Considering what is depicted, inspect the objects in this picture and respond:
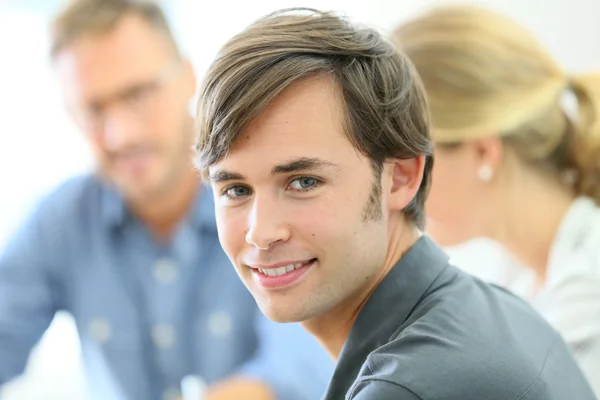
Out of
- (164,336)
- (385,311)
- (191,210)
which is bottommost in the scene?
(164,336)

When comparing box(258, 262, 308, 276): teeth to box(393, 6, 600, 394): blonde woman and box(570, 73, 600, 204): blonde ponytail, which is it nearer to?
box(393, 6, 600, 394): blonde woman

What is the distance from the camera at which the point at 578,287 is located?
1.42 meters

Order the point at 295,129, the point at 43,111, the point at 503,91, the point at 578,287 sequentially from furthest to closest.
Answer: the point at 43,111 < the point at 503,91 < the point at 578,287 < the point at 295,129

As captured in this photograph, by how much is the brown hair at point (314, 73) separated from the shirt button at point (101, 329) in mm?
927

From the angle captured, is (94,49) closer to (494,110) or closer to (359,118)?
(494,110)

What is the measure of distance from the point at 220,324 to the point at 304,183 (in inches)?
36.9

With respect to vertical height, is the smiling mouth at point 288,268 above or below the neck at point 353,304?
above


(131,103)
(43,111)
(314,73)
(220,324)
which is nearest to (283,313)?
(314,73)

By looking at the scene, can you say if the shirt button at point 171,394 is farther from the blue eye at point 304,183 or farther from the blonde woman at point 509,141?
the blue eye at point 304,183

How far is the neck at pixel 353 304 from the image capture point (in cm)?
102

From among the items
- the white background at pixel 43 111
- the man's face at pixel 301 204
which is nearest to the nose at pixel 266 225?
the man's face at pixel 301 204

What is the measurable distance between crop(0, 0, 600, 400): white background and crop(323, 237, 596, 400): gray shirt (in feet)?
4.47

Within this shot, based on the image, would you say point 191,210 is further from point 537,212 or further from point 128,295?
point 537,212

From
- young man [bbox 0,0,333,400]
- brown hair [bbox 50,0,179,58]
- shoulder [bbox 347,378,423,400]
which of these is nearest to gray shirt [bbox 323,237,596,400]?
Answer: shoulder [bbox 347,378,423,400]
